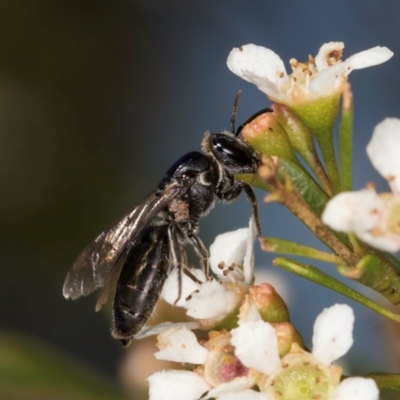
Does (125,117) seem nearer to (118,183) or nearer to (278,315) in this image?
(118,183)

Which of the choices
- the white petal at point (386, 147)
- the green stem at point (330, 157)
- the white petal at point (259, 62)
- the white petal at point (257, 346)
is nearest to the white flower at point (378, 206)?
the white petal at point (386, 147)

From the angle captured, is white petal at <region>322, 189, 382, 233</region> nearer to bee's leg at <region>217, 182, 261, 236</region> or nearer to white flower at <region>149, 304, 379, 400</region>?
white flower at <region>149, 304, 379, 400</region>

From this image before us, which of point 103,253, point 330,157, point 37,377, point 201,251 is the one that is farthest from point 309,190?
point 37,377

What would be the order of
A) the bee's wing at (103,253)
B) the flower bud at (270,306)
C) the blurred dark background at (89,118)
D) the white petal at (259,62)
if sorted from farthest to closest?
the blurred dark background at (89,118) < the bee's wing at (103,253) < the white petal at (259,62) < the flower bud at (270,306)

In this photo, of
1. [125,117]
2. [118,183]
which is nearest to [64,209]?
[118,183]

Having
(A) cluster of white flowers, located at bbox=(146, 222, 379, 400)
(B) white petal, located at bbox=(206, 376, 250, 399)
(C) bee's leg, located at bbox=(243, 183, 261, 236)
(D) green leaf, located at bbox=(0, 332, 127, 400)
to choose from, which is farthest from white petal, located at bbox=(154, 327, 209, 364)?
(D) green leaf, located at bbox=(0, 332, 127, 400)

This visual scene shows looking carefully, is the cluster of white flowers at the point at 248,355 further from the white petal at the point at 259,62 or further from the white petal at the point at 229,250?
the white petal at the point at 259,62
